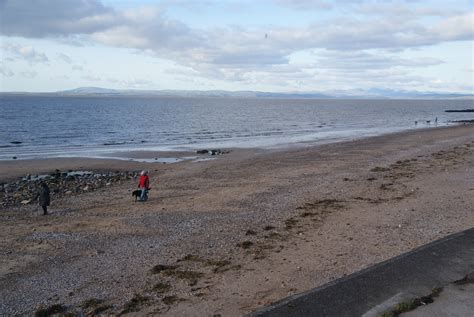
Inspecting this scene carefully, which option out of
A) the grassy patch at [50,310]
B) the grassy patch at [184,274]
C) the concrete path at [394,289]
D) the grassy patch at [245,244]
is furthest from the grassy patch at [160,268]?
the concrete path at [394,289]

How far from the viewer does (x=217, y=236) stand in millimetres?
11977

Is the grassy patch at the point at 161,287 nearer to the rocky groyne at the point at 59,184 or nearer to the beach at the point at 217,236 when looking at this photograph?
the beach at the point at 217,236

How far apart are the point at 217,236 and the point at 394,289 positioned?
597cm

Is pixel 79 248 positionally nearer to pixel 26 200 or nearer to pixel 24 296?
pixel 24 296

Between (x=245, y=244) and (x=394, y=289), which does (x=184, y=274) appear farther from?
(x=394, y=289)

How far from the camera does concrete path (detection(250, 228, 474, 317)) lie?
19.6ft

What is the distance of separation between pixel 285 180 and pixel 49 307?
14.0 m

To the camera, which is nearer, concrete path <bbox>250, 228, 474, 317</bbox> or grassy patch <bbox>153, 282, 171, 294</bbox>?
concrete path <bbox>250, 228, 474, 317</bbox>

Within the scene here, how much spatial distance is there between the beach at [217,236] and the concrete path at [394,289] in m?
1.48

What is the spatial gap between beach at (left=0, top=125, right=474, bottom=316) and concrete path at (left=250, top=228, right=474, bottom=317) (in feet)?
4.85

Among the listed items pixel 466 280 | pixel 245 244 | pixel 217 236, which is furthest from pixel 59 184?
pixel 466 280

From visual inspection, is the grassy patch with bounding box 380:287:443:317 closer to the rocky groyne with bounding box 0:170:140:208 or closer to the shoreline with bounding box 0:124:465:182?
the rocky groyne with bounding box 0:170:140:208

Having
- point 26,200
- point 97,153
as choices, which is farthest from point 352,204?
point 97,153

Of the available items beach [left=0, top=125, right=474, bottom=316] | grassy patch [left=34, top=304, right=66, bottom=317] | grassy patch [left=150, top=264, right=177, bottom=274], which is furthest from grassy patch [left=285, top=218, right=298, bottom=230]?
grassy patch [left=34, top=304, right=66, bottom=317]
